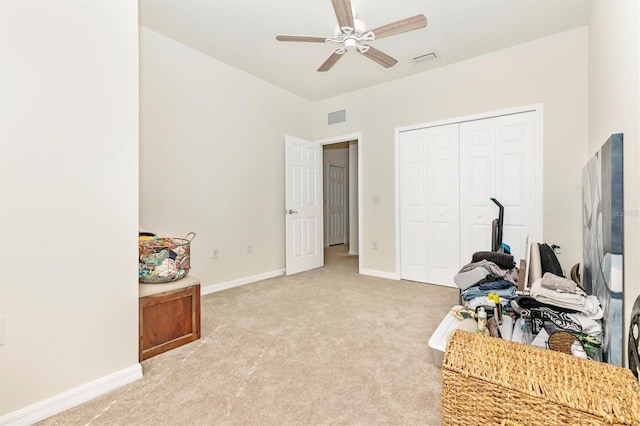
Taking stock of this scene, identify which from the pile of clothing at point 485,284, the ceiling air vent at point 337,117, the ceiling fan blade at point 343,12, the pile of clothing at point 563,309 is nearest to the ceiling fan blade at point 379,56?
the ceiling fan blade at point 343,12

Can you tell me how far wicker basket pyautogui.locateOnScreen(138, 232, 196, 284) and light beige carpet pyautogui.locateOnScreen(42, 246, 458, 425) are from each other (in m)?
0.52

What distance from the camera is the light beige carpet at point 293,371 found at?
146 centimetres

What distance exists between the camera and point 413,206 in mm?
4047

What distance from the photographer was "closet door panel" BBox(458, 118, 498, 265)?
346cm

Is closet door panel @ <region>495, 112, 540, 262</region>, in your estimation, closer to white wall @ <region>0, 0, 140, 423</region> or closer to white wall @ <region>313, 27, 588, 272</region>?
white wall @ <region>313, 27, 588, 272</region>

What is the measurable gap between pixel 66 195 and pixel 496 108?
13.0 feet

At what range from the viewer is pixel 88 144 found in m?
1.58

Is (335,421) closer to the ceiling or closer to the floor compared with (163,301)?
closer to the floor

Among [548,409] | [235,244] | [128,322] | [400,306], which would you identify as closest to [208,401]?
[128,322]

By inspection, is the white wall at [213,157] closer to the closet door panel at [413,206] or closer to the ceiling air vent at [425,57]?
the closet door panel at [413,206]

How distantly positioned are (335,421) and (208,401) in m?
0.67

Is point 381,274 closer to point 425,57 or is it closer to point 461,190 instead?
point 461,190

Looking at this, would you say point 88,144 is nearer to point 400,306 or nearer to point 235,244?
point 235,244

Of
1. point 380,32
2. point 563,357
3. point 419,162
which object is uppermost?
point 380,32
